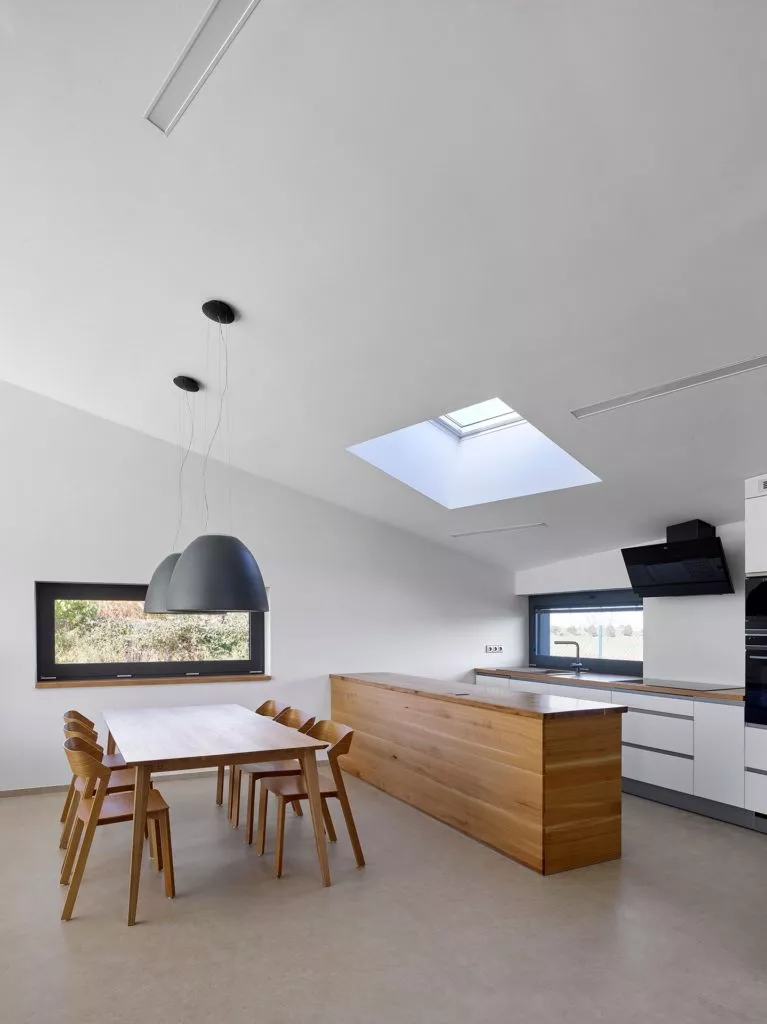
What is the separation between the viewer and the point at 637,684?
5.06 meters

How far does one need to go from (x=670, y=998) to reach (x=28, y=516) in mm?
4958

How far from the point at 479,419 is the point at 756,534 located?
215 cm

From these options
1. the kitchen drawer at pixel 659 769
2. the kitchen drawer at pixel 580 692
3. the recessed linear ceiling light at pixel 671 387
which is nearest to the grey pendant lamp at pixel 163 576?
the recessed linear ceiling light at pixel 671 387

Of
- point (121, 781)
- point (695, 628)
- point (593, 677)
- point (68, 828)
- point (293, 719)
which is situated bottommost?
point (68, 828)

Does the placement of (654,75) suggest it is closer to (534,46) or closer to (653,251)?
(534,46)

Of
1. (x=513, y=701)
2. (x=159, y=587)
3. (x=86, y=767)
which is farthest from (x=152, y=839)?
(x=513, y=701)

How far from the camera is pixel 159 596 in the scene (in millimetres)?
4109

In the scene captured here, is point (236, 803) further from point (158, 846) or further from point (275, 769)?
point (158, 846)

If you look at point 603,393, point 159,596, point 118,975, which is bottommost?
point 118,975

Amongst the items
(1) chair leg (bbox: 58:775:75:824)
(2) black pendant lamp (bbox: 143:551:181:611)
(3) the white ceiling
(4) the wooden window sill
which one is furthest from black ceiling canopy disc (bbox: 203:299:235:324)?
(4) the wooden window sill

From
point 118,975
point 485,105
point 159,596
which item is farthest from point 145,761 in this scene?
point 485,105

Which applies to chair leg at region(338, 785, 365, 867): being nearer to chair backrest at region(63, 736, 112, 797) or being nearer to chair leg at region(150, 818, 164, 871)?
chair leg at region(150, 818, 164, 871)

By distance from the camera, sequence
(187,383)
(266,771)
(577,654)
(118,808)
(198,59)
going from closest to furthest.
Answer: (198,59) < (118,808) < (266,771) < (187,383) < (577,654)

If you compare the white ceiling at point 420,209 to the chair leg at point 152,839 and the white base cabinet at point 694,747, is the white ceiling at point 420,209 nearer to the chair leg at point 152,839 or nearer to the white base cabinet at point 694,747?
the white base cabinet at point 694,747
